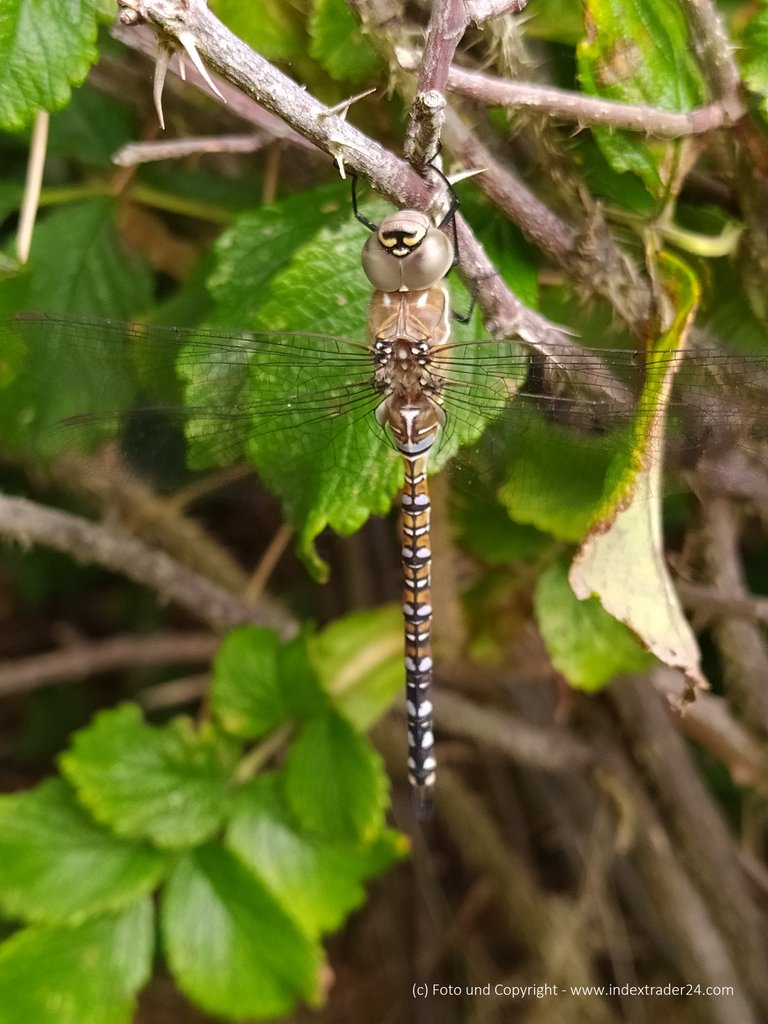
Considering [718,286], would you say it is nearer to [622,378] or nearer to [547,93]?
[622,378]

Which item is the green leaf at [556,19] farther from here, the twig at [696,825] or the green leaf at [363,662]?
the twig at [696,825]

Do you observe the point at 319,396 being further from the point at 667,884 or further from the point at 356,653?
the point at 667,884

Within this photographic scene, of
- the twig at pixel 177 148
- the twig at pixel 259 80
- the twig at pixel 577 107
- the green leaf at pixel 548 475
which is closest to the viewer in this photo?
the twig at pixel 259 80

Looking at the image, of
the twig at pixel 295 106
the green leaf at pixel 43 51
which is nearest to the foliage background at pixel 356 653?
the green leaf at pixel 43 51

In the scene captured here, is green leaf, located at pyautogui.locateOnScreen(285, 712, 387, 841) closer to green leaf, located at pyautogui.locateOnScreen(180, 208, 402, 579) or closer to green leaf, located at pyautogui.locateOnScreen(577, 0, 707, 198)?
green leaf, located at pyautogui.locateOnScreen(180, 208, 402, 579)

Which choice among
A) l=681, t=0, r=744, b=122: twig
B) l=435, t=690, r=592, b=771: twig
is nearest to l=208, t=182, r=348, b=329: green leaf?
l=681, t=0, r=744, b=122: twig

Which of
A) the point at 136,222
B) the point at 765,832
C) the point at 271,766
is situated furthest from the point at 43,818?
the point at 765,832
